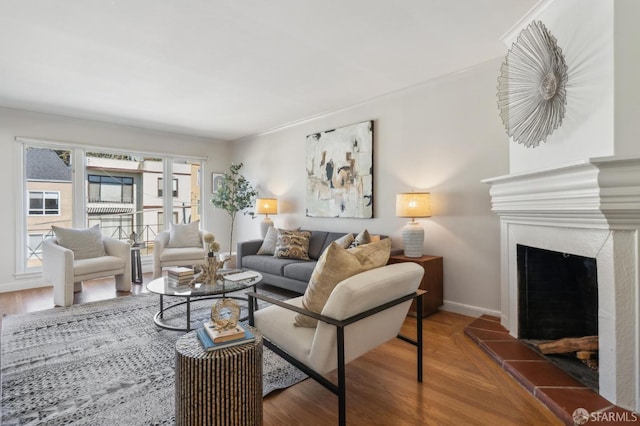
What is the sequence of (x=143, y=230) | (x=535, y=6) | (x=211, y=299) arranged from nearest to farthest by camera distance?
(x=535, y=6) → (x=211, y=299) → (x=143, y=230)

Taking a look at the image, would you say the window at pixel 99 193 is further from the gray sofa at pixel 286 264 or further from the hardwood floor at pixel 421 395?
the hardwood floor at pixel 421 395

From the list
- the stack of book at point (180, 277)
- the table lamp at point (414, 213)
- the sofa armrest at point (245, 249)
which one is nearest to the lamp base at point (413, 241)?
the table lamp at point (414, 213)

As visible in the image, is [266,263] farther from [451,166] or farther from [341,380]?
[341,380]

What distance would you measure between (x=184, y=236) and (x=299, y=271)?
2.23 m

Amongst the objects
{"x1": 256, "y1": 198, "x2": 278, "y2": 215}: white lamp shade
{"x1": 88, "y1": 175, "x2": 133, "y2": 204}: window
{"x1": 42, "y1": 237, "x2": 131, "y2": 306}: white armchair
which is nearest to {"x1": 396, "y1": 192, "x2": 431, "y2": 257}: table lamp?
{"x1": 256, "y1": 198, "x2": 278, "y2": 215}: white lamp shade

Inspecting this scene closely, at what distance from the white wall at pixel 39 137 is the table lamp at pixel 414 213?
4.47m

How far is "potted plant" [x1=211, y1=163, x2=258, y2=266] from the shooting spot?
5.65 m

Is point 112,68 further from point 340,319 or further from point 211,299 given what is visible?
point 340,319

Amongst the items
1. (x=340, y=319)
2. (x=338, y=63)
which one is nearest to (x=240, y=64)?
(x=338, y=63)

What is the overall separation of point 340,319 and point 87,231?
4.10 meters

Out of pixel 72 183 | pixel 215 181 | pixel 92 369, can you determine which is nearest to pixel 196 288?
pixel 92 369

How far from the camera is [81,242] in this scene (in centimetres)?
399

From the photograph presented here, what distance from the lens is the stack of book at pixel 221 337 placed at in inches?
55.6

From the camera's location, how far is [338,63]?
3.06m
